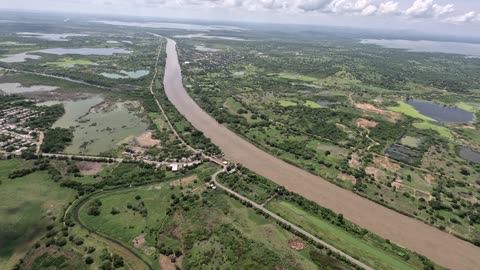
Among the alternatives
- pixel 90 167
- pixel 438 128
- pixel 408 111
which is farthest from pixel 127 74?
pixel 438 128

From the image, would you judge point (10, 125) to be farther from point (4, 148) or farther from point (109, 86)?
point (109, 86)

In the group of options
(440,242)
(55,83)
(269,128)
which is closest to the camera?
(440,242)

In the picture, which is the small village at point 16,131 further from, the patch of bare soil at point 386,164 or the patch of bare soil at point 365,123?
the patch of bare soil at point 365,123

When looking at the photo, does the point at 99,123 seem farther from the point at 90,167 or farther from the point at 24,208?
the point at 24,208

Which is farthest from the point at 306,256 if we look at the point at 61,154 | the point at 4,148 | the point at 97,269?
the point at 4,148

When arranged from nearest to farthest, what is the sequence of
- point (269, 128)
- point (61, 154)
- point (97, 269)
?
1. point (97, 269)
2. point (61, 154)
3. point (269, 128)

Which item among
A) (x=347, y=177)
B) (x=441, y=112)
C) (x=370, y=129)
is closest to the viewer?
(x=347, y=177)

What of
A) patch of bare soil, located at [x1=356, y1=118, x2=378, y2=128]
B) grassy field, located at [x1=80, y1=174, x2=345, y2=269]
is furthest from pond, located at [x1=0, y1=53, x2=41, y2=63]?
patch of bare soil, located at [x1=356, y1=118, x2=378, y2=128]

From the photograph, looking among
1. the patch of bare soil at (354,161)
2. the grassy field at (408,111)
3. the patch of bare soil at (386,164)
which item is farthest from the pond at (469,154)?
the patch of bare soil at (354,161)
